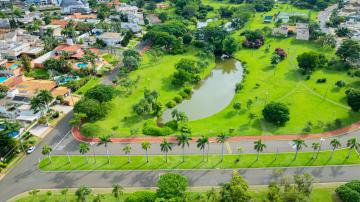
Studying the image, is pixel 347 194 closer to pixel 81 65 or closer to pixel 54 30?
pixel 81 65

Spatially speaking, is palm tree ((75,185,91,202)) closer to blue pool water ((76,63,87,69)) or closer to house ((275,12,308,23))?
blue pool water ((76,63,87,69))

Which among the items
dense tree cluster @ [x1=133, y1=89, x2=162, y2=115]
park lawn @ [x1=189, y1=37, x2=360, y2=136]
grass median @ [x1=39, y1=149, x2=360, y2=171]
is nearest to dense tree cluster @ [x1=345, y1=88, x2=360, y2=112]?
park lawn @ [x1=189, y1=37, x2=360, y2=136]

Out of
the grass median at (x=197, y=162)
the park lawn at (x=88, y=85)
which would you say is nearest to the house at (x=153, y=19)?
the park lawn at (x=88, y=85)

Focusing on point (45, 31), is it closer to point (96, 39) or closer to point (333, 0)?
point (96, 39)

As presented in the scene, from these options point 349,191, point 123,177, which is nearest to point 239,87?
point 349,191

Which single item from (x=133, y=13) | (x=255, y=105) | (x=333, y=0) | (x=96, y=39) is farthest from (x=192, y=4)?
(x=255, y=105)
